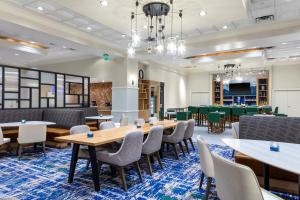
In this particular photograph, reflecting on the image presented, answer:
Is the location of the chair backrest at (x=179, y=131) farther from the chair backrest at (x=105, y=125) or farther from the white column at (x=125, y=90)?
the white column at (x=125, y=90)

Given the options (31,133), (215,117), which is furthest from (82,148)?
(215,117)

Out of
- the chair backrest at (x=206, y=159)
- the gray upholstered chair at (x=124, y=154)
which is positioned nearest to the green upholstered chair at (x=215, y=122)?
the gray upholstered chair at (x=124, y=154)

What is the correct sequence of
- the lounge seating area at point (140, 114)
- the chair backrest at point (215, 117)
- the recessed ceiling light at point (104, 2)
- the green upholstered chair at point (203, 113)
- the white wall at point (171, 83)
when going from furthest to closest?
the white wall at point (171, 83) → the green upholstered chair at point (203, 113) → the chair backrest at point (215, 117) → the recessed ceiling light at point (104, 2) → the lounge seating area at point (140, 114)

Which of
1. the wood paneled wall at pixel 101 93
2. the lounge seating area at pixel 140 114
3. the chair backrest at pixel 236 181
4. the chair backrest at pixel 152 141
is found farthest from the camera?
the wood paneled wall at pixel 101 93

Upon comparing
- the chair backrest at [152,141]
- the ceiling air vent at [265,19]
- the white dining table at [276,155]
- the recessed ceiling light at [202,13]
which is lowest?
the chair backrest at [152,141]

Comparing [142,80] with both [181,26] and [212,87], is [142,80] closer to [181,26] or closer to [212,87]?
[181,26]

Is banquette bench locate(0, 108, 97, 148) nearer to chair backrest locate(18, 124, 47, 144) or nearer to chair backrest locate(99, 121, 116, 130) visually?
chair backrest locate(18, 124, 47, 144)

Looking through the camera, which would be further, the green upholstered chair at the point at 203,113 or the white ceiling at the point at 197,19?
the green upholstered chair at the point at 203,113

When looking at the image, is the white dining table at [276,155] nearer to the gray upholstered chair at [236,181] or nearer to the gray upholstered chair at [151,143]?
the gray upholstered chair at [236,181]

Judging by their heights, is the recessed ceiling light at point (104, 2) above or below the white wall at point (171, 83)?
above

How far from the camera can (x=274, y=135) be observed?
3.43m

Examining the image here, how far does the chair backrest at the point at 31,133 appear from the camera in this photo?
4672mm

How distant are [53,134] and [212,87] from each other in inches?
450

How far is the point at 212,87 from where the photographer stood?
1462 cm
